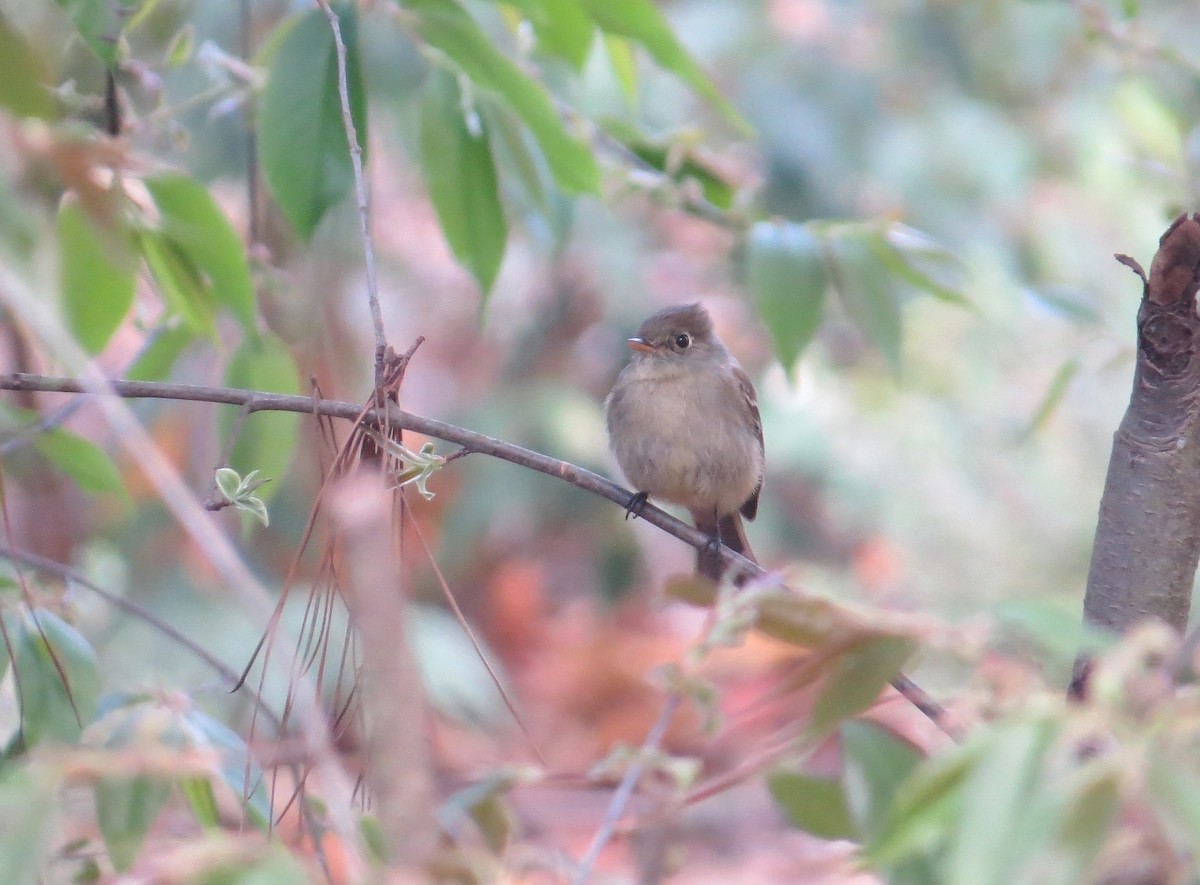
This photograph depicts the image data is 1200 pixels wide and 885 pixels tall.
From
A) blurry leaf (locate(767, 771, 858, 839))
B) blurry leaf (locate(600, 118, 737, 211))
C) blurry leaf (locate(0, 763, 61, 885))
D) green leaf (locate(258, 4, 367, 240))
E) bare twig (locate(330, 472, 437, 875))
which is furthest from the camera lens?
blurry leaf (locate(600, 118, 737, 211))

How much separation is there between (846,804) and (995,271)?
206 inches

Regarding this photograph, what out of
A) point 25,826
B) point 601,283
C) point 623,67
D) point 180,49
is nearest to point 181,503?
point 25,826

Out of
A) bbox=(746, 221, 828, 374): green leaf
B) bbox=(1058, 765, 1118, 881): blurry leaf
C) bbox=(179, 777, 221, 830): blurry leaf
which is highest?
bbox=(746, 221, 828, 374): green leaf

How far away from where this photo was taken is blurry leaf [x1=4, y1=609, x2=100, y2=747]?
6.05 ft

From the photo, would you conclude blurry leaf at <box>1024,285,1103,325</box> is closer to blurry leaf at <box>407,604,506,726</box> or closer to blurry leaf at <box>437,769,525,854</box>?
blurry leaf at <box>437,769,525,854</box>

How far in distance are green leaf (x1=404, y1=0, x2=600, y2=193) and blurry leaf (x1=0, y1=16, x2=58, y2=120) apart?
112cm

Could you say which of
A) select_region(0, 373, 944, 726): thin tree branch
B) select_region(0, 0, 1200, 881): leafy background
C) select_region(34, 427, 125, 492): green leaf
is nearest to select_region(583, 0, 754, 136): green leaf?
select_region(0, 0, 1200, 881): leafy background

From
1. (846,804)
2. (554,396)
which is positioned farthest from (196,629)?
(846,804)

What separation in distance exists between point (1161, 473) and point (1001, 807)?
100 cm

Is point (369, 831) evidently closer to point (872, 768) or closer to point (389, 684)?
point (872, 768)

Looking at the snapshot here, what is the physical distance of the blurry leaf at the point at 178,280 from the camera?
7.15 ft

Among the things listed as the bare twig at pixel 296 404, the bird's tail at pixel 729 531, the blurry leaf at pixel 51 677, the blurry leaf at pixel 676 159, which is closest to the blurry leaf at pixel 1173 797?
the bare twig at pixel 296 404

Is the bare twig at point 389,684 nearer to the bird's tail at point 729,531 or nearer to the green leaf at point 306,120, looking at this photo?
the green leaf at point 306,120

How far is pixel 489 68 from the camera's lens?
7.26 feet
